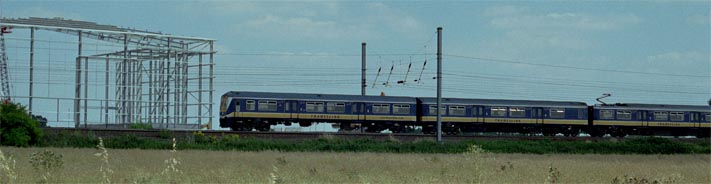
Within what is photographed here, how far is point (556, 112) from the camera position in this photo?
46.1m

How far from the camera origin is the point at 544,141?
39.9 meters

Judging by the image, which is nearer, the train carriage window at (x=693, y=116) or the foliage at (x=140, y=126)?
the foliage at (x=140, y=126)

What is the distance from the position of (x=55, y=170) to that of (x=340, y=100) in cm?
2618

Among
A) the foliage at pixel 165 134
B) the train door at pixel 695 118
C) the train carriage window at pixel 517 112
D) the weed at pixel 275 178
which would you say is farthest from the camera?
the train door at pixel 695 118

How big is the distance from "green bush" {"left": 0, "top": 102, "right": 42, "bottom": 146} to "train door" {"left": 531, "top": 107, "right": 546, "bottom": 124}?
79.0 feet

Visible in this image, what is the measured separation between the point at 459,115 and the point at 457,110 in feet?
0.87

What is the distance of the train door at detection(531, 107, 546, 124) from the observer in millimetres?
45625

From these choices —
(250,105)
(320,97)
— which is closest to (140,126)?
(250,105)

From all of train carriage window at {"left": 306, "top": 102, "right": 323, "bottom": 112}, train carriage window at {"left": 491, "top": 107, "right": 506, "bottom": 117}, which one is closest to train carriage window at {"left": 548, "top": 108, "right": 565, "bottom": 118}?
train carriage window at {"left": 491, "top": 107, "right": 506, "bottom": 117}

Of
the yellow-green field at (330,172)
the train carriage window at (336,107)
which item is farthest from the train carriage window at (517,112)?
the yellow-green field at (330,172)

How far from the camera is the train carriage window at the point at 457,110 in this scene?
145 feet

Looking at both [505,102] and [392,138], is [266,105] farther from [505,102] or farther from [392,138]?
[505,102]

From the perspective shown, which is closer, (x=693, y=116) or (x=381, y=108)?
(x=381, y=108)

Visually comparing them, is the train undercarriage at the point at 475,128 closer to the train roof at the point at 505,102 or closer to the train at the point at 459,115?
the train at the point at 459,115
